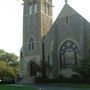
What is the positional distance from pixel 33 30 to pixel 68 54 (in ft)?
28.0

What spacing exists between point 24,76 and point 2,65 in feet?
17.5

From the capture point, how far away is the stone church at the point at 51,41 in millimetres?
42781

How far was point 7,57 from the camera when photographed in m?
66.4

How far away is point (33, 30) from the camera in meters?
48.3

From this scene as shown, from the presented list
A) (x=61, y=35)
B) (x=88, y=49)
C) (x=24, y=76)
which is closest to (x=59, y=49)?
(x=61, y=35)

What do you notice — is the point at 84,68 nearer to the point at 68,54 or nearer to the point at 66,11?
the point at 68,54

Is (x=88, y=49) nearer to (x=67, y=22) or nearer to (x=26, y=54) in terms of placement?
(x=67, y=22)

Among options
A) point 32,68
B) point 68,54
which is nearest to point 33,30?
point 32,68

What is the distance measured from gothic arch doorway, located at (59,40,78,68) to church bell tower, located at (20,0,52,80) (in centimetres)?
408

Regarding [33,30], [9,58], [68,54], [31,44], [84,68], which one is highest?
[33,30]

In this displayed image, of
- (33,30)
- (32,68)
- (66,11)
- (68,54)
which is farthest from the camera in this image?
(33,30)

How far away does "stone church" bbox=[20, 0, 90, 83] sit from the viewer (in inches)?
1684

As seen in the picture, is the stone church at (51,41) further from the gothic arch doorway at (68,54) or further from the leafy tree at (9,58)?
the leafy tree at (9,58)

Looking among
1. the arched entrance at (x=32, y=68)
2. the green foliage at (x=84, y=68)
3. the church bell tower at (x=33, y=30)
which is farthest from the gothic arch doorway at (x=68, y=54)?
the green foliage at (x=84, y=68)
